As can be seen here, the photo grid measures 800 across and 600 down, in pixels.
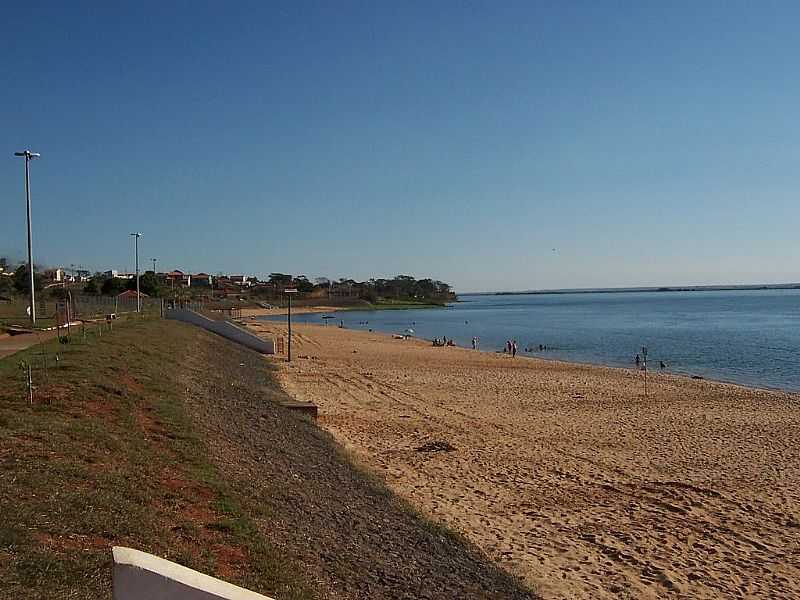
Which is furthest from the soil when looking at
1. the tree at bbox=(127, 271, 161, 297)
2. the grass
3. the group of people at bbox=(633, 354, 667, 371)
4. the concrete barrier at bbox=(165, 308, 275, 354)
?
the tree at bbox=(127, 271, 161, 297)

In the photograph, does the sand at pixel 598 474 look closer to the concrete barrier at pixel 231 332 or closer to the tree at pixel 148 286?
the concrete barrier at pixel 231 332

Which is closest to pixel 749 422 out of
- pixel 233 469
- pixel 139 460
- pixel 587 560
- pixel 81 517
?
pixel 587 560

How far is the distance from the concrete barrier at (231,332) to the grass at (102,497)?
2481 cm

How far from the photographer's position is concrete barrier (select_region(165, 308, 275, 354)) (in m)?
36.4

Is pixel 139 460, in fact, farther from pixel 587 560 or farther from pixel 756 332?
pixel 756 332

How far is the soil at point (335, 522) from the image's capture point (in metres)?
6.84

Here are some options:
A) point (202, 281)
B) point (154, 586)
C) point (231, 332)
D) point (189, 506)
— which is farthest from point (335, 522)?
point (202, 281)

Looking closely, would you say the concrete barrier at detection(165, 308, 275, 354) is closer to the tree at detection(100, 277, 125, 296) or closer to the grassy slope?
the grassy slope

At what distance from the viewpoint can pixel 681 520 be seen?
10.6 m

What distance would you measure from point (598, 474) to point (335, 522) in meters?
6.82

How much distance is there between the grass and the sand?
3.66 m

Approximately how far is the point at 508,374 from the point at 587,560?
934 inches

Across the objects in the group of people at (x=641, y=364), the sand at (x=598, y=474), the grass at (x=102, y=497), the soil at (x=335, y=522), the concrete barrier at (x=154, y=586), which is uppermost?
the concrete barrier at (x=154, y=586)

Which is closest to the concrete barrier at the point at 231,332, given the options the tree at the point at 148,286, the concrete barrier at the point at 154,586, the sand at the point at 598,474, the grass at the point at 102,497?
the sand at the point at 598,474
